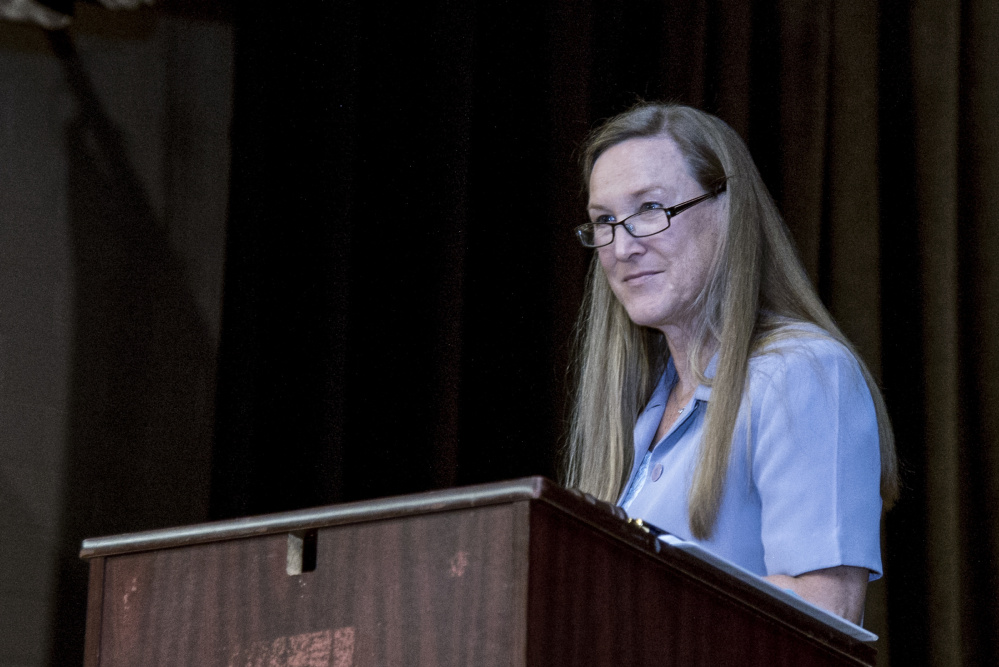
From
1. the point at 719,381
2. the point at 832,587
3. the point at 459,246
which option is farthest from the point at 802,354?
the point at 459,246

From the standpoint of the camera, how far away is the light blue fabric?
119cm

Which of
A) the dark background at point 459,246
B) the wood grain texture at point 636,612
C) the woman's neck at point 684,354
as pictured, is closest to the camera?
the wood grain texture at point 636,612

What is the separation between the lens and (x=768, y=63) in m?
2.70

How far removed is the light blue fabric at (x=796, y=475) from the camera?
1.19 m

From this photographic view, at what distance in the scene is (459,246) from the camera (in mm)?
2297

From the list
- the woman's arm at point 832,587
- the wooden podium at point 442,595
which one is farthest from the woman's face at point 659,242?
the wooden podium at point 442,595

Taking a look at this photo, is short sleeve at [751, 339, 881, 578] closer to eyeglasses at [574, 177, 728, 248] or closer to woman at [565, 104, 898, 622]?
woman at [565, 104, 898, 622]

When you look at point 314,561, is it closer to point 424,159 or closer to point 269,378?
point 269,378

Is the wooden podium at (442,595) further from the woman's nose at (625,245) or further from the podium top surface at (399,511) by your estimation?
the woman's nose at (625,245)

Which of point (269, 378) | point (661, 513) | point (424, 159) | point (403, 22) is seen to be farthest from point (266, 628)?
point (403, 22)

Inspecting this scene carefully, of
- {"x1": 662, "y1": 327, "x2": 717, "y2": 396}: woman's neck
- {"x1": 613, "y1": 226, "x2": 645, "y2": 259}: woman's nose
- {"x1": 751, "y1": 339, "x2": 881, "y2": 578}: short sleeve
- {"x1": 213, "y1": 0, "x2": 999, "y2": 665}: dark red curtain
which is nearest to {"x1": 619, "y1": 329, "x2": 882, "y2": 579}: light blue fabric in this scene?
{"x1": 751, "y1": 339, "x2": 881, "y2": 578}: short sleeve

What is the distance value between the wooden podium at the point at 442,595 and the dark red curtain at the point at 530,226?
1286 mm

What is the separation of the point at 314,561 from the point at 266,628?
6 centimetres

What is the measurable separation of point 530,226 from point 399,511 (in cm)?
173
